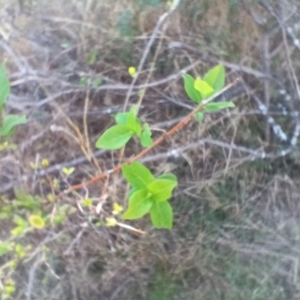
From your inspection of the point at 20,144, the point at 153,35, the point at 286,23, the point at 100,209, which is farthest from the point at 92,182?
the point at 286,23

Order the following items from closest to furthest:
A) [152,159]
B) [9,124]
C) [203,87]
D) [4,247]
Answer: [203,87], [9,124], [4,247], [152,159]

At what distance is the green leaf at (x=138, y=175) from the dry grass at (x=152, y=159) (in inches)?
10.8

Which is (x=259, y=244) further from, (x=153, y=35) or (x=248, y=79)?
(x=153, y=35)

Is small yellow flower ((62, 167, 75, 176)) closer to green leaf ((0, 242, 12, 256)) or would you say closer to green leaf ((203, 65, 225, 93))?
green leaf ((0, 242, 12, 256))

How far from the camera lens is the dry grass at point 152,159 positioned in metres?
1.09

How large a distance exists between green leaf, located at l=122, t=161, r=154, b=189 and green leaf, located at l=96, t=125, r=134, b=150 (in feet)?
0.13

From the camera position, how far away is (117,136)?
806 millimetres

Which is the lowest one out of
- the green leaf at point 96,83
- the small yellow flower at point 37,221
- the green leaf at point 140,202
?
the small yellow flower at point 37,221

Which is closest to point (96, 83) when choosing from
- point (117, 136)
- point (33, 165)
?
point (33, 165)

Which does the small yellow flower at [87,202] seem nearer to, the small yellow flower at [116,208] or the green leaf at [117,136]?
the small yellow flower at [116,208]

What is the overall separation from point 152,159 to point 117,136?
0.96ft

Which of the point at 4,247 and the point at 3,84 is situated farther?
the point at 4,247

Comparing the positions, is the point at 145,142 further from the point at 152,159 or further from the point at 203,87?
the point at 152,159

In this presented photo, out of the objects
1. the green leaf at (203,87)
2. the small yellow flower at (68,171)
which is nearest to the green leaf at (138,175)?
the green leaf at (203,87)
